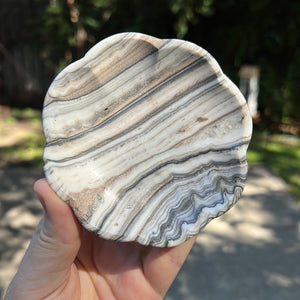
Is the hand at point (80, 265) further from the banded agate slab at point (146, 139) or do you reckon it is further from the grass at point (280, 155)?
the grass at point (280, 155)

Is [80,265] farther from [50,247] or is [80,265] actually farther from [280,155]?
[280,155]

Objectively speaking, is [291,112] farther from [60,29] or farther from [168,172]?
[168,172]

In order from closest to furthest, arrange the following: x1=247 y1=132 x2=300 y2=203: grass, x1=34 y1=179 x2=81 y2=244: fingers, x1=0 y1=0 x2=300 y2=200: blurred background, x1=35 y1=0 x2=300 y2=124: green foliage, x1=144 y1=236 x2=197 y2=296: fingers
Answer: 1. x1=34 y1=179 x2=81 y2=244: fingers
2. x1=144 y1=236 x2=197 y2=296: fingers
3. x1=247 y1=132 x2=300 y2=203: grass
4. x1=0 y1=0 x2=300 y2=200: blurred background
5. x1=35 y1=0 x2=300 y2=124: green foliage

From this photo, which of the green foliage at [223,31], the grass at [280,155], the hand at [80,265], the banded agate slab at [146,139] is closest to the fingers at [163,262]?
the hand at [80,265]

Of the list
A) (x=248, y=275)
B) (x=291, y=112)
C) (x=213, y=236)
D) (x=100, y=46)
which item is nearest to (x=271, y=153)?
(x=291, y=112)

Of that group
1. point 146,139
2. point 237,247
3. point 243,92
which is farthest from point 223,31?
point 146,139

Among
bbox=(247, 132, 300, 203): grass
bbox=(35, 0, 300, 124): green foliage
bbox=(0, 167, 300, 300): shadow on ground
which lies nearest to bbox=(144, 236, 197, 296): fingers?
bbox=(0, 167, 300, 300): shadow on ground

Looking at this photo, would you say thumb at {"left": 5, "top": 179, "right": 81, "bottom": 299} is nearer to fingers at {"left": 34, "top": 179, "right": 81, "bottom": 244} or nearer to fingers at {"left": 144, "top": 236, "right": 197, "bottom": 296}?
fingers at {"left": 34, "top": 179, "right": 81, "bottom": 244}
